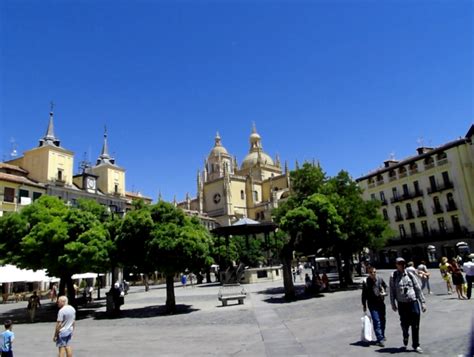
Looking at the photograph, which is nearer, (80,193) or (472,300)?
(472,300)

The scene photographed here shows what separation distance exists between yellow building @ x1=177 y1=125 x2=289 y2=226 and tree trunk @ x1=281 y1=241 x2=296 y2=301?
163 ft

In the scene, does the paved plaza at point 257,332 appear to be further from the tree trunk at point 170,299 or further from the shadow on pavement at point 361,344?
the tree trunk at point 170,299

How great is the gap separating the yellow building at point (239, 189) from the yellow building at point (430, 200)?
2676cm

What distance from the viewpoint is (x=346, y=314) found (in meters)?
11.5

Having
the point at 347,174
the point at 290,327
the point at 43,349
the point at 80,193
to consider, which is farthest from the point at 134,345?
the point at 80,193

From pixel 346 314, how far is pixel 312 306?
2.78m

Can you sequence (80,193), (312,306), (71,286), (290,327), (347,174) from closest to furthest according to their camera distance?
(290,327) < (312,306) < (71,286) < (347,174) < (80,193)

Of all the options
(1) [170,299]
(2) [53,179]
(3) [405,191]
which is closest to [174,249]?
(1) [170,299]

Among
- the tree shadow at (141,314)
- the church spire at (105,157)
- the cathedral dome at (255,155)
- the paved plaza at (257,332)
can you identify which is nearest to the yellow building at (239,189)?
the cathedral dome at (255,155)

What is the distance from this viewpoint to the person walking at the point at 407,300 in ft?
21.0

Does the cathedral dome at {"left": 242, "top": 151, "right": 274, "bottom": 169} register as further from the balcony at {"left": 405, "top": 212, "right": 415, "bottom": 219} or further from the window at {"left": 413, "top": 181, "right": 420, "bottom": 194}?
the window at {"left": 413, "top": 181, "right": 420, "bottom": 194}

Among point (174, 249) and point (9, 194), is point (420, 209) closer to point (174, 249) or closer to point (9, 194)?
point (174, 249)

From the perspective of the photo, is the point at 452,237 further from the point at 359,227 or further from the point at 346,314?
the point at 346,314

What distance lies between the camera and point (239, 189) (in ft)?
252
